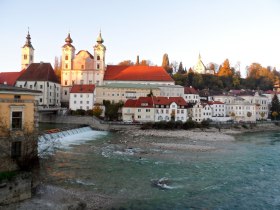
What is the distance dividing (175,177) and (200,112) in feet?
150

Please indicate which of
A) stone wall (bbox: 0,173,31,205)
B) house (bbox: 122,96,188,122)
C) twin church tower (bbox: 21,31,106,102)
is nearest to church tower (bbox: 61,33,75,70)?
twin church tower (bbox: 21,31,106,102)

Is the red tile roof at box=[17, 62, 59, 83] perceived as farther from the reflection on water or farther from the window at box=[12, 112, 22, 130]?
the window at box=[12, 112, 22, 130]

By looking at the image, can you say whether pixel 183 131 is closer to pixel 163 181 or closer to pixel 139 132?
pixel 139 132

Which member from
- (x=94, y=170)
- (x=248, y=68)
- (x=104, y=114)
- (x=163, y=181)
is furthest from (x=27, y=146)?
(x=248, y=68)

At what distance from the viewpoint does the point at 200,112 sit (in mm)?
66875

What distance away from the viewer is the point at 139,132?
52.8 m

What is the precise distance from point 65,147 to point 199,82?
7479cm

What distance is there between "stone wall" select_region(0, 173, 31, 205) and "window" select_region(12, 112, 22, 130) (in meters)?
4.80

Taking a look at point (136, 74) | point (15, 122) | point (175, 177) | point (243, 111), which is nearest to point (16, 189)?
point (15, 122)

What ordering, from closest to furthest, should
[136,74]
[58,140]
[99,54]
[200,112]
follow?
[58,140], [200,112], [99,54], [136,74]

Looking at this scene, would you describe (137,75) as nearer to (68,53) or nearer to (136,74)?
(136,74)

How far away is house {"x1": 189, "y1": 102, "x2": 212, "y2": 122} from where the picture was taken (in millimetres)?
66125

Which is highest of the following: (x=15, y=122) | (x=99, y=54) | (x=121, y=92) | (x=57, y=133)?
(x=99, y=54)

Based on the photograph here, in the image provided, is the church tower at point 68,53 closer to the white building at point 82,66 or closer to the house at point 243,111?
the white building at point 82,66
